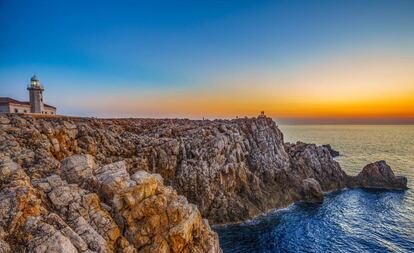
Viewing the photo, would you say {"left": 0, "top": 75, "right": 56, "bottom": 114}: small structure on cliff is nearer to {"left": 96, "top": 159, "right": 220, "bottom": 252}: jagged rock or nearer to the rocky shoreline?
the rocky shoreline

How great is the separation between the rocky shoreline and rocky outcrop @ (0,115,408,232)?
149mm

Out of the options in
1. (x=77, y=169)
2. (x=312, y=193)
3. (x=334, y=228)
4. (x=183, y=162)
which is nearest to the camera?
(x=77, y=169)

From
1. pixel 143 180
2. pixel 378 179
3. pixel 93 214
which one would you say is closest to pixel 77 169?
pixel 93 214

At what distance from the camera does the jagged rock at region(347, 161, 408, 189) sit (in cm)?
5678

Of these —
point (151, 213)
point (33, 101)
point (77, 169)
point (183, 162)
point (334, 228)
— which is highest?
point (33, 101)

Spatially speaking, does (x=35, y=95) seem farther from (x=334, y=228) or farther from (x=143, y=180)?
(x=334, y=228)

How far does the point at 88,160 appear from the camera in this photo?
2175 centimetres

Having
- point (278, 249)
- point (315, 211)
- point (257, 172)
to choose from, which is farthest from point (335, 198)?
point (278, 249)

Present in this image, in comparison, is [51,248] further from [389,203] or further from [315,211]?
[389,203]

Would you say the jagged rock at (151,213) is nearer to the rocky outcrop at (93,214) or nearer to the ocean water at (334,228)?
the rocky outcrop at (93,214)

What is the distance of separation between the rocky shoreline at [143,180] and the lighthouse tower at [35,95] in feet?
66.7

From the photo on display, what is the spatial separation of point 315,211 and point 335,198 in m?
10.2

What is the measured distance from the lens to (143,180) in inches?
841

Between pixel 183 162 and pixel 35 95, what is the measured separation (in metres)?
35.8
